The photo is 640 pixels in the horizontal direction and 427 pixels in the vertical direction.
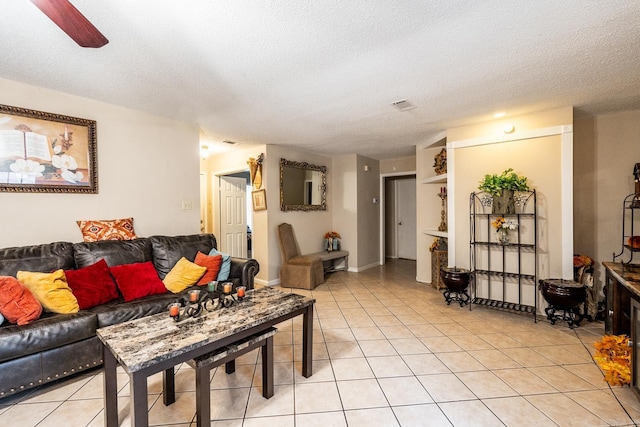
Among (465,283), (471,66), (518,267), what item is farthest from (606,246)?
(471,66)

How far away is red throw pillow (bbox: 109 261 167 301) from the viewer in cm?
249

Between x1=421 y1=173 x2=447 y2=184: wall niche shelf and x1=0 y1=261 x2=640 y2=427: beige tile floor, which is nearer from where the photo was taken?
x1=0 y1=261 x2=640 y2=427: beige tile floor

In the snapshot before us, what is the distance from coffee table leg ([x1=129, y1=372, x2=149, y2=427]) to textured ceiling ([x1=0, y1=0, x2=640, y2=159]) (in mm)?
1883

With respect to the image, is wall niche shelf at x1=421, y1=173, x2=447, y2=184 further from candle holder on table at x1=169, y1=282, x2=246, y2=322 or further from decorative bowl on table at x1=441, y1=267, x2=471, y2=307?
candle holder on table at x1=169, y1=282, x2=246, y2=322

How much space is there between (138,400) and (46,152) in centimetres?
261

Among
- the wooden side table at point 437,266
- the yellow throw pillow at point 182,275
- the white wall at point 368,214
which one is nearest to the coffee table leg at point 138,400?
the yellow throw pillow at point 182,275

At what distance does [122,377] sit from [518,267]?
159 inches

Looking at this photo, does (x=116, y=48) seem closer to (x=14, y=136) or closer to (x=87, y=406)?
(x=14, y=136)

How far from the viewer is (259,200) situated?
4777 millimetres

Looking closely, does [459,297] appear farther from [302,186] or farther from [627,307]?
[302,186]

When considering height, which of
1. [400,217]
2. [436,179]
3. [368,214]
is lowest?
[400,217]

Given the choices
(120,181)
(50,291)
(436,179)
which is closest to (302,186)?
(436,179)

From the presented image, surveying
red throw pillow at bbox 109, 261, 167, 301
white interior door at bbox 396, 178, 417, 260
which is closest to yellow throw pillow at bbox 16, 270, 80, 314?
red throw pillow at bbox 109, 261, 167, 301

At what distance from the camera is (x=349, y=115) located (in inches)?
132
